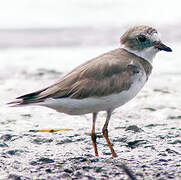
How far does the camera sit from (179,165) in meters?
4.19

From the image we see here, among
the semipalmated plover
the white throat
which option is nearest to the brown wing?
the semipalmated plover

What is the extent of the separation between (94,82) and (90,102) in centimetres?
22

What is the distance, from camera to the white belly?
4480mm

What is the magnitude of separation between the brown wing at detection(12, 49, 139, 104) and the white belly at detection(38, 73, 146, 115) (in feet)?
0.14

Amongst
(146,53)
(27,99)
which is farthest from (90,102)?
(146,53)

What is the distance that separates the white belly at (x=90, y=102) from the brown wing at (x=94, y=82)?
41mm

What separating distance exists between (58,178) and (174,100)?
11.2 feet

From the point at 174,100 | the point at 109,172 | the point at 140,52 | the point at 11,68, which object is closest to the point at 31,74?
the point at 11,68

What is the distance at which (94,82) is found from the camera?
15.0 feet

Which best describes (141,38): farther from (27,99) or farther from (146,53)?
(27,99)

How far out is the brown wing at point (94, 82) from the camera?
4523 millimetres

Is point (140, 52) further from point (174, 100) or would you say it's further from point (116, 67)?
point (174, 100)

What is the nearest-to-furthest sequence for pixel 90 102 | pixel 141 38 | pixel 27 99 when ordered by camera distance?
1. pixel 90 102
2. pixel 27 99
3. pixel 141 38

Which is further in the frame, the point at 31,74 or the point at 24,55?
the point at 24,55
